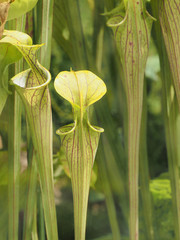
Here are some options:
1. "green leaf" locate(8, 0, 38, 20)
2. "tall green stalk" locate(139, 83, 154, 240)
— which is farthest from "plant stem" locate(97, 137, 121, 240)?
"green leaf" locate(8, 0, 38, 20)

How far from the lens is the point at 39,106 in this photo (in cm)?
41

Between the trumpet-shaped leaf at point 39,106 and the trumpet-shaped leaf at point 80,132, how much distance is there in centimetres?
2

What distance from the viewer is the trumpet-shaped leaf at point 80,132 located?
40cm

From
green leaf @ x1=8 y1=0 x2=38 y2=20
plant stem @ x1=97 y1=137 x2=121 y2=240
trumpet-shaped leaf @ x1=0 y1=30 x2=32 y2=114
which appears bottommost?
plant stem @ x1=97 y1=137 x2=121 y2=240

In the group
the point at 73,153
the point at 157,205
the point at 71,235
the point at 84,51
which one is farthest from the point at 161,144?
the point at 73,153

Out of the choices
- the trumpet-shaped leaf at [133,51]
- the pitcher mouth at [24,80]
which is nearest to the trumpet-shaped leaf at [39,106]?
the pitcher mouth at [24,80]

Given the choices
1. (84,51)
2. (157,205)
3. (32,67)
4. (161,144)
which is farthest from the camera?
(161,144)

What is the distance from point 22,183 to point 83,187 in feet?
0.76

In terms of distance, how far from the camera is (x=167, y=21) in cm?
48

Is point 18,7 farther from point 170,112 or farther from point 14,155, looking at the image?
point 170,112

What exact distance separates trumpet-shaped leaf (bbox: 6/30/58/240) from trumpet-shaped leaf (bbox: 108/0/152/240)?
15 cm

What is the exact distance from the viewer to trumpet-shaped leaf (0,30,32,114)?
1.29 feet

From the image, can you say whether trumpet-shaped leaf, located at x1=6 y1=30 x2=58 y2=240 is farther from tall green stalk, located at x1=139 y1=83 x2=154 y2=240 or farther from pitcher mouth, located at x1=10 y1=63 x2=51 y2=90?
tall green stalk, located at x1=139 y1=83 x2=154 y2=240

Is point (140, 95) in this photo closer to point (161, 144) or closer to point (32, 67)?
point (32, 67)
